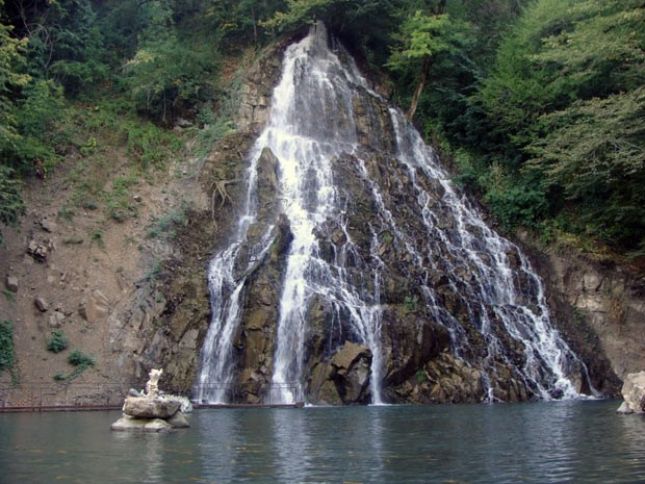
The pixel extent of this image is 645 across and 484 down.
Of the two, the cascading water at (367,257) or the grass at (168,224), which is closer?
the cascading water at (367,257)

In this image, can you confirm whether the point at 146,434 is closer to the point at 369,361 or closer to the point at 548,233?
the point at 369,361

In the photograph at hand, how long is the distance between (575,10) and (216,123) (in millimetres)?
15407

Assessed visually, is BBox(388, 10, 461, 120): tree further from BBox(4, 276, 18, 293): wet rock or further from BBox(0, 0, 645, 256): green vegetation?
BBox(4, 276, 18, 293): wet rock

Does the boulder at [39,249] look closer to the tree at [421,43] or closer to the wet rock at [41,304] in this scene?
the wet rock at [41,304]

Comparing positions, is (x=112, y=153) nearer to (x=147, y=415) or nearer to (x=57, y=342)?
(x=57, y=342)

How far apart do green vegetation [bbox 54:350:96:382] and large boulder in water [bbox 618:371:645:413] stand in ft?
49.5

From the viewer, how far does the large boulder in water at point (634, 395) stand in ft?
56.3

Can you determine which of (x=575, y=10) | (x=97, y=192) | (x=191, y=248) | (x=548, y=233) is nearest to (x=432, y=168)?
(x=548, y=233)

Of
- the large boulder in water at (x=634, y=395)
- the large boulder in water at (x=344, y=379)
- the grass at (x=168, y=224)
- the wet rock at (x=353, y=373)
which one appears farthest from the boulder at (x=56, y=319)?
the large boulder in water at (x=634, y=395)

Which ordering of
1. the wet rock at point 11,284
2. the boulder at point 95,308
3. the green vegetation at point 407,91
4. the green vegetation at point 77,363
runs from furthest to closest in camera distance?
1. the green vegetation at point 407,91
2. the boulder at point 95,308
3. the wet rock at point 11,284
4. the green vegetation at point 77,363

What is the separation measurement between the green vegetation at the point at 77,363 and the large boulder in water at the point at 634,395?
15102 mm

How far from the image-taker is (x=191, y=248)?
27.5 metres

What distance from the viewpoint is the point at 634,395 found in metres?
17.3

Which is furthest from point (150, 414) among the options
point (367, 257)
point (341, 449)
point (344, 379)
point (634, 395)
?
point (367, 257)
